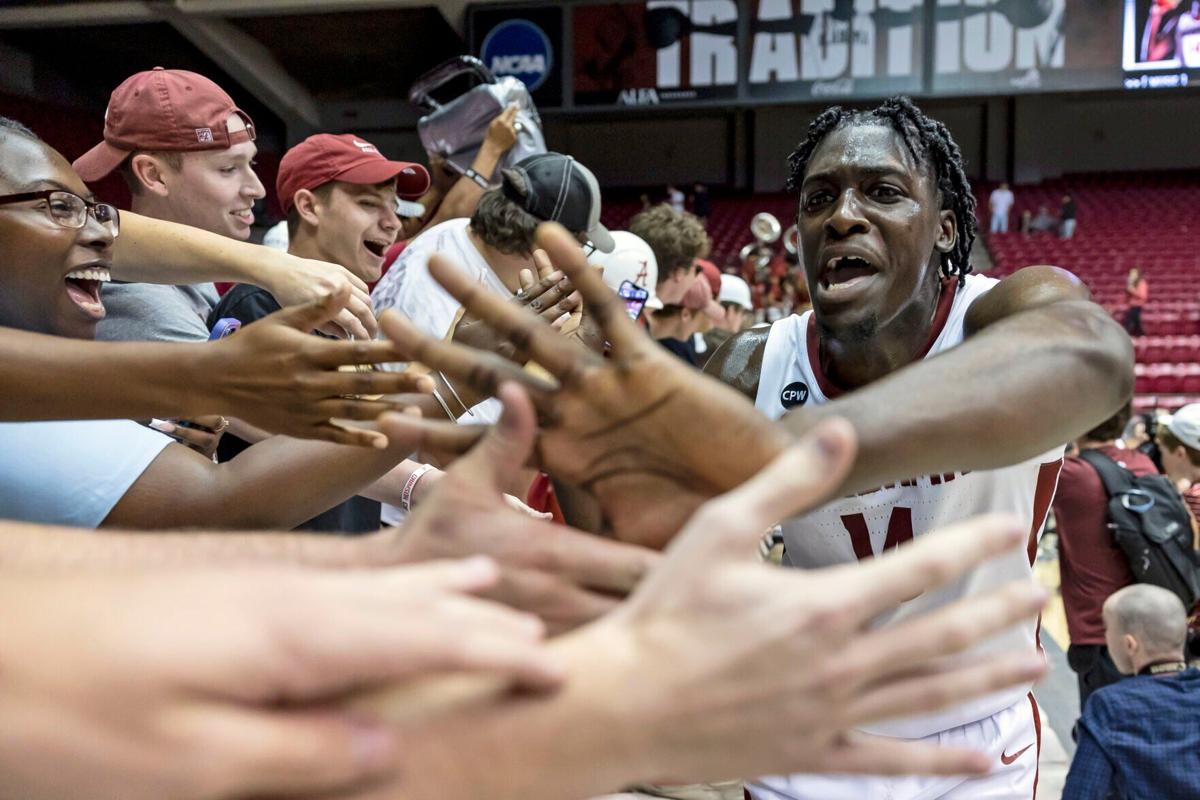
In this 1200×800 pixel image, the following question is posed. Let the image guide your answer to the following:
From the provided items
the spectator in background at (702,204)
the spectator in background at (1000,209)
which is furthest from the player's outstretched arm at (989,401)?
the spectator in background at (1000,209)

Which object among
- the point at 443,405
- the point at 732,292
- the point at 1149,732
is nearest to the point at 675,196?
the point at 732,292

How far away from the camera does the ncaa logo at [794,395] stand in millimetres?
2680

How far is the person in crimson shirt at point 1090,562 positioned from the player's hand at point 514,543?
3989 mm

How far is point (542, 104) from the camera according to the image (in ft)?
57.9

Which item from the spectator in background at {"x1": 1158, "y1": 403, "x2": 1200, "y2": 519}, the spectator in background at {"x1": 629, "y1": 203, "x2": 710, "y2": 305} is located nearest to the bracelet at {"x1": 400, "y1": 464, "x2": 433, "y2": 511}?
the spectator in background at {"x1": 629, "y1": 203, "x2": 710, "y2": 305}

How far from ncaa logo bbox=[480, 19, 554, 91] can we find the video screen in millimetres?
8414

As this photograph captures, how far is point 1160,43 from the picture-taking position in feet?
52.7

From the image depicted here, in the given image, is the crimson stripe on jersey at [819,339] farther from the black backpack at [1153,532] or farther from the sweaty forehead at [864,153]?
the black backpack at [1153,532]

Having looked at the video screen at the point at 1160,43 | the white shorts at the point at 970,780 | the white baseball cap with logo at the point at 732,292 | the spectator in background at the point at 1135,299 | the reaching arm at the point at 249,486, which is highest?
the video screen at the point at 1160,43

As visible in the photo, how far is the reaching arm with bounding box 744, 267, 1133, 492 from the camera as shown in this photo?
154cm

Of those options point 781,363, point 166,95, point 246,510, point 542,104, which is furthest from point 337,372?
point 542,104

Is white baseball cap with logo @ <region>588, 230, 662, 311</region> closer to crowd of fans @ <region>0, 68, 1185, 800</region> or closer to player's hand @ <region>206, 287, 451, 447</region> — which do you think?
crowd of fans @ <region>0, 68, 1185, 800</region>

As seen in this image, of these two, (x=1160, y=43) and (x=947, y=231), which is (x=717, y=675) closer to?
(x=947, y=231)

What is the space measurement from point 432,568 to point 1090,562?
4401mm
